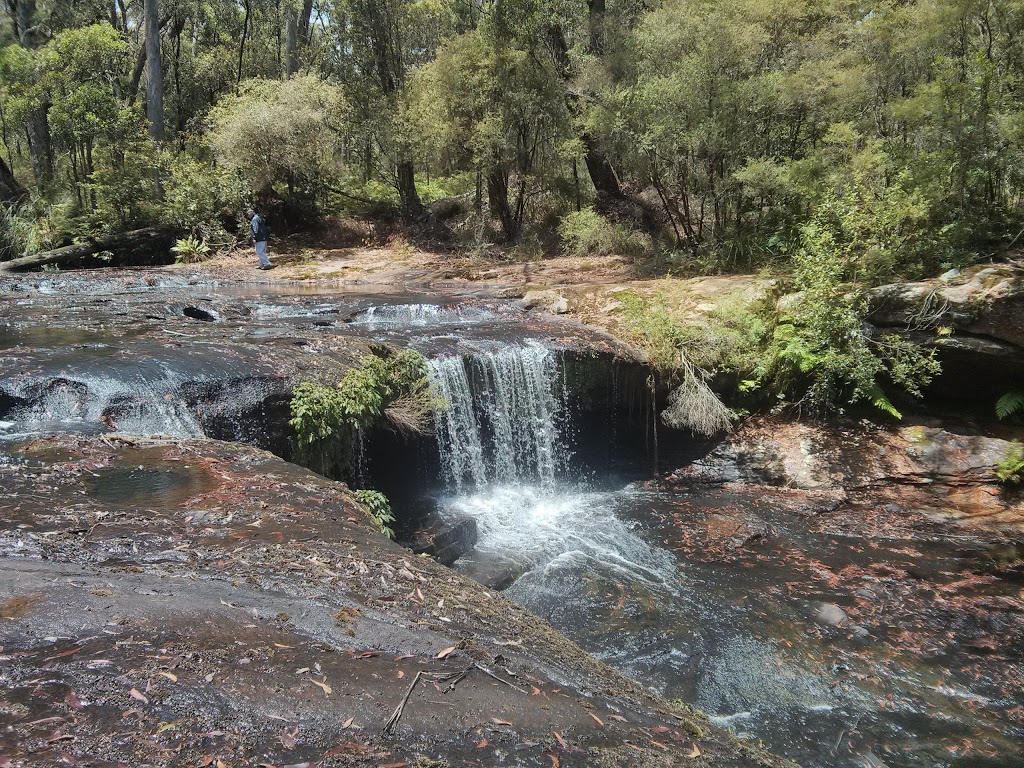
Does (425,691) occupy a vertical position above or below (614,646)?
above

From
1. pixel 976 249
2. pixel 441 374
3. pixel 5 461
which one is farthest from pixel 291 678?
pixel 976 249

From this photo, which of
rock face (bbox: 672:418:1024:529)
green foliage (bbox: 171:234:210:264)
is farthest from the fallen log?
rock face (bbox: 672:418:1024:529)

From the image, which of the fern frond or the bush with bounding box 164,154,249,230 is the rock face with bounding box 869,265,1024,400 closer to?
the fern frond

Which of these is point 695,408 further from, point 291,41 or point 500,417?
point 291,41

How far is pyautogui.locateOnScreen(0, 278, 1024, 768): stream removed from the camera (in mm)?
5113

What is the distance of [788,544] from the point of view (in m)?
7.70

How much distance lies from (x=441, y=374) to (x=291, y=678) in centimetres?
654

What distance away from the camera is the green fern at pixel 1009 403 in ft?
28.1

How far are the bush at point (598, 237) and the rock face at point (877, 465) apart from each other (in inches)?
306

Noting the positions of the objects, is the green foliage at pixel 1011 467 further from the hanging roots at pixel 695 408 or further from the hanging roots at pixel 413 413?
the hanging roots at pixel 413 413

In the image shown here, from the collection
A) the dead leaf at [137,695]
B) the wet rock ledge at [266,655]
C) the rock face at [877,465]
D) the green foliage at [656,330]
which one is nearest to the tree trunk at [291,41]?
the green foliage at [656,330]

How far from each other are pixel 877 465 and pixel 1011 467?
1507mm

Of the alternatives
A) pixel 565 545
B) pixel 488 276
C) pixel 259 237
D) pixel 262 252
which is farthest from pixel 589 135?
pixel 565 545

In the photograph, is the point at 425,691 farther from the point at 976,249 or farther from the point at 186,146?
the point at 186,146
